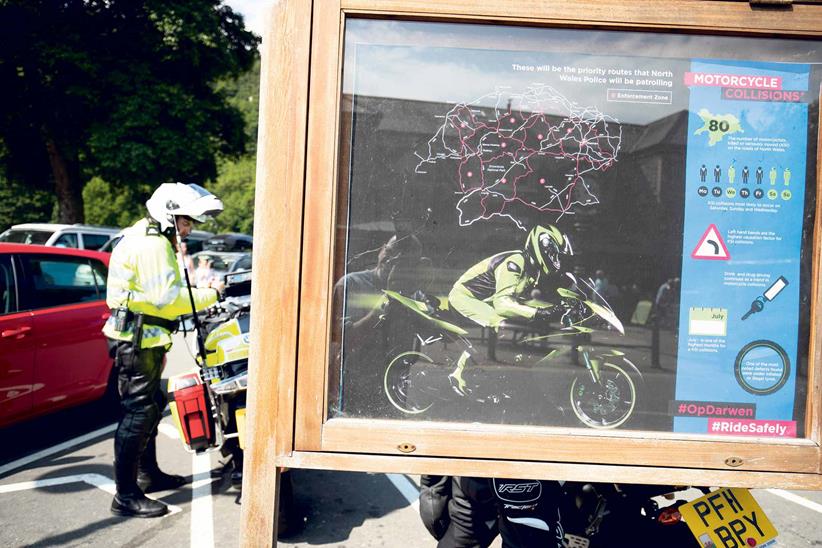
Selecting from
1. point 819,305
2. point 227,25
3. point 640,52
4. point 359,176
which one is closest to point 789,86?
point 640,52

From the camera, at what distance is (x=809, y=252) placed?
1.76 metres

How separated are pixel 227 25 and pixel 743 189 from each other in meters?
21.7

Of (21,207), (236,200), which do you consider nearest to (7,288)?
(21,207)

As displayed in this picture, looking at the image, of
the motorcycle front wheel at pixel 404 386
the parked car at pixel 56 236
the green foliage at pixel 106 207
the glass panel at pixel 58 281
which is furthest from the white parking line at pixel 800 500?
the green foliage at pixel 106 207

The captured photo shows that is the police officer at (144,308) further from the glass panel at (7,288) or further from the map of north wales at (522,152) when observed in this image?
the map of north wales at (522,152)

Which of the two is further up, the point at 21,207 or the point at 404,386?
the point at 21,207

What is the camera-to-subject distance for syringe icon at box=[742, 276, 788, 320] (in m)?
1.76

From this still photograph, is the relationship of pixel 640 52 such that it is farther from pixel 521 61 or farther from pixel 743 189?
pixel 743 189

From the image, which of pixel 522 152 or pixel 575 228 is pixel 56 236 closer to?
pixel 522 152

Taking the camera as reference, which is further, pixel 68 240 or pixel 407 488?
pixel 68 240

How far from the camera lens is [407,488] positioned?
4.49 m

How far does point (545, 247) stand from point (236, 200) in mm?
45169

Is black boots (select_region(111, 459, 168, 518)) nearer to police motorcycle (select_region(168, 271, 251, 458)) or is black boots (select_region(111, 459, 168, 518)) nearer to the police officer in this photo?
the police officer

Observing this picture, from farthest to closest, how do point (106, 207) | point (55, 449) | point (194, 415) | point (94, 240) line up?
1. point (106, 207)
2. point (94, 240)
3. point (55, 449)
4. point (194, 415)
